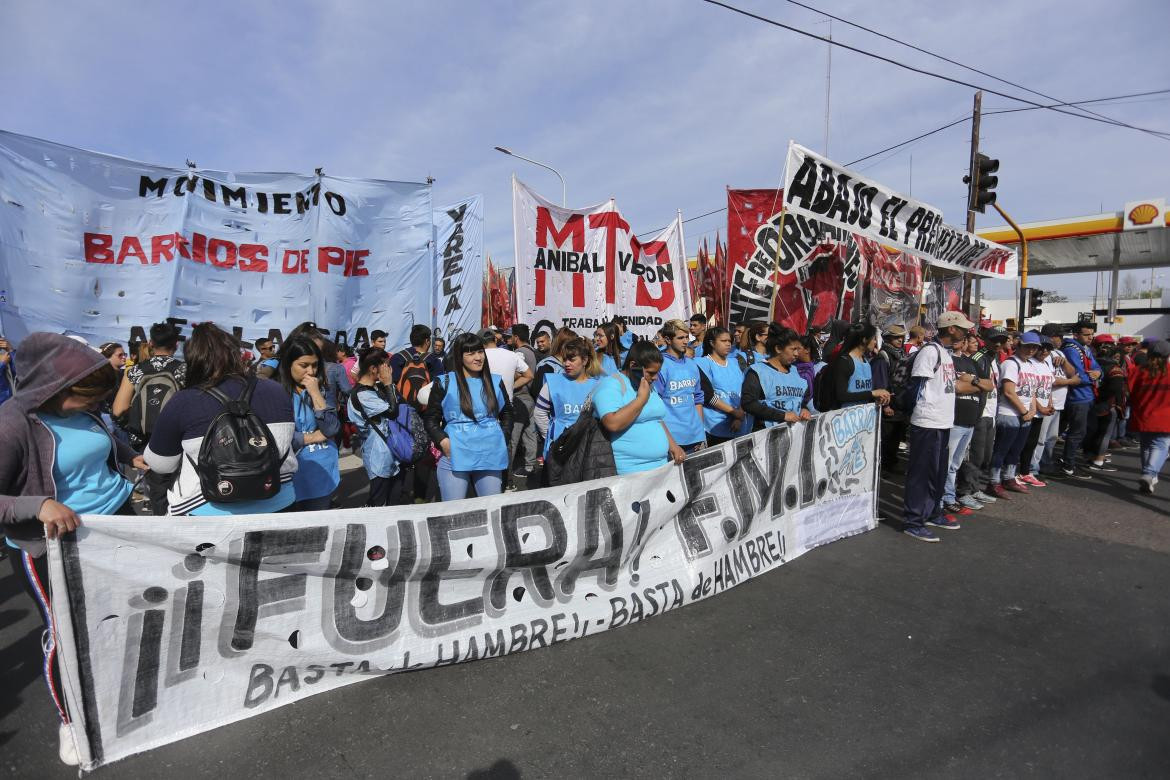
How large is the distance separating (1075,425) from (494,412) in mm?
7799

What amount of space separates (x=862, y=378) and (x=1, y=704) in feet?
19.7

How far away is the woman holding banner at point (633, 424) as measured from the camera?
147 inches

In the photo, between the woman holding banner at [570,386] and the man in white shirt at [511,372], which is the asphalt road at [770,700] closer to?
the woman holding banner at [570,386]

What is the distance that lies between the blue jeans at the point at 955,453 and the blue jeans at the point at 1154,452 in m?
2.47

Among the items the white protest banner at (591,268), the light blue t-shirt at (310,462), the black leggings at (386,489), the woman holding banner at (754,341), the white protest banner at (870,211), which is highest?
the white protest banner at (870,211)

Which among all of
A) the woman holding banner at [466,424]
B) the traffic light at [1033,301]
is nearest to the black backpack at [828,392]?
the woman holding banner at [466,424]

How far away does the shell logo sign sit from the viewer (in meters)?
20.6

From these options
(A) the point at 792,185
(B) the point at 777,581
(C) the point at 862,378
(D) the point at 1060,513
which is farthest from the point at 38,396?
(D) the point at 1060,513

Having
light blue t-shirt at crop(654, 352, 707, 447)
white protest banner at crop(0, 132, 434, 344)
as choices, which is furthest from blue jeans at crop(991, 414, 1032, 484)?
white protest banner at crop(0, 132, 434, 344)

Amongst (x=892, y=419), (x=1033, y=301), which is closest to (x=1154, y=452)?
(x=892, y=419)

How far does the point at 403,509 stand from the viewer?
297 cm

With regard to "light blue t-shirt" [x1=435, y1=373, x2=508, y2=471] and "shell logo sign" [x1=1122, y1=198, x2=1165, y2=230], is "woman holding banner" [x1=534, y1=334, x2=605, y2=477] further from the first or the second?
"shell logo sign" [x1=1122, y1=198, x2=1165, y2=230]

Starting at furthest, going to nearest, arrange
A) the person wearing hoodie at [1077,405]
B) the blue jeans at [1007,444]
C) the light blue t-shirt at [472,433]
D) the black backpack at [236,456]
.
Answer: the person wearing hoodie at [1077,405] → the blue jeans at [1007,444] → the light blue t-shirt at [472,433] → the black backpack at [236,456]

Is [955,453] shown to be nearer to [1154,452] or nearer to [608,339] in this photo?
[1154,452]
